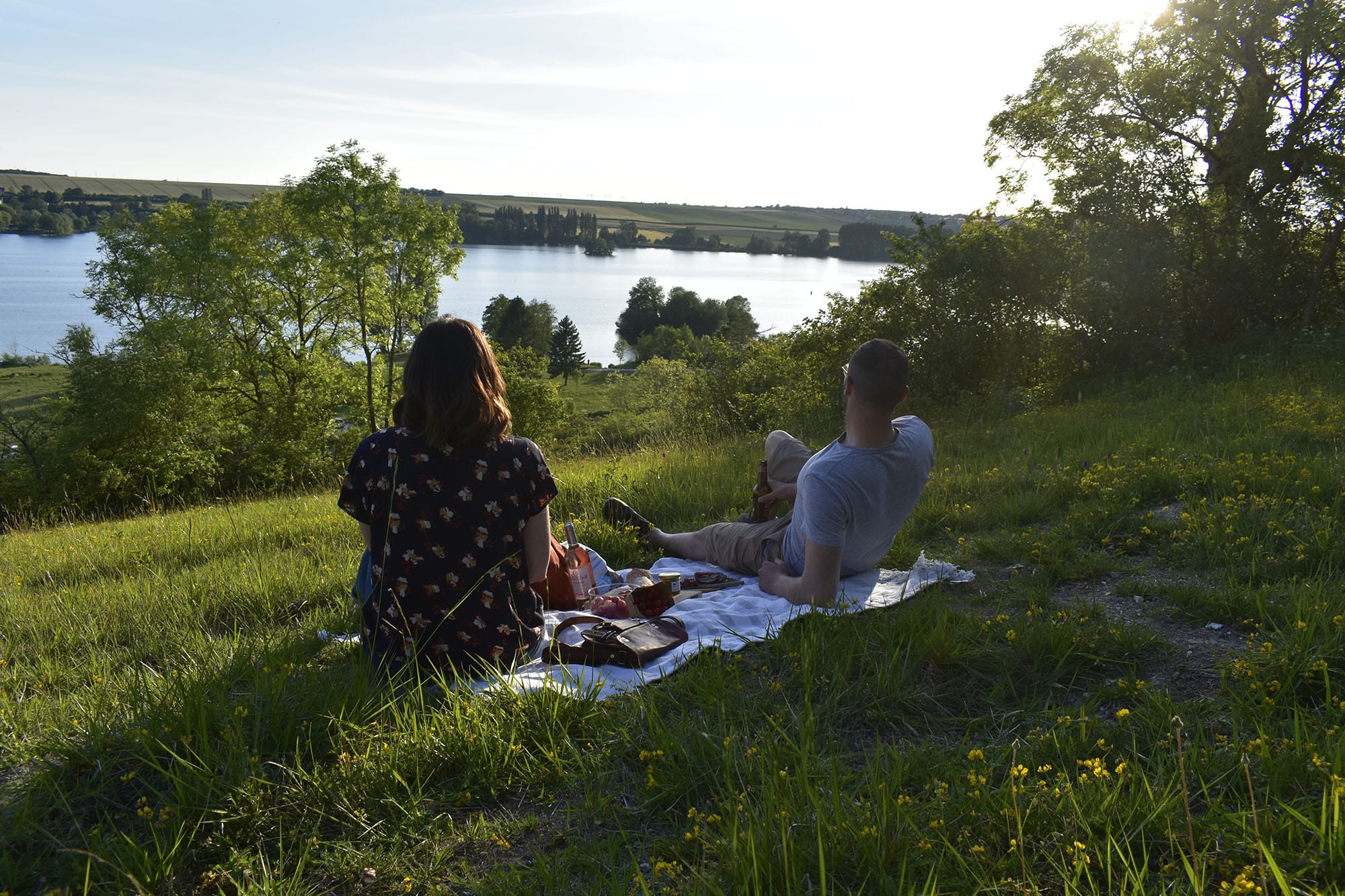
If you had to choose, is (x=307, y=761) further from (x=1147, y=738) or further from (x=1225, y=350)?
(x=1225, y=350)

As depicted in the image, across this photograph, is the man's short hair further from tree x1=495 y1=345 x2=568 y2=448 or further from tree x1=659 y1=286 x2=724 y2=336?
tree x1=659 y1=286 x2=724 y2=336

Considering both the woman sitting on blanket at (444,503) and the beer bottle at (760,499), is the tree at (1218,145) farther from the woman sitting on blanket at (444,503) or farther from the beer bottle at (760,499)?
the woman sitting on blanket at (444,503)

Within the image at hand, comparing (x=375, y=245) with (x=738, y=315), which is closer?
(x=375, y=245)

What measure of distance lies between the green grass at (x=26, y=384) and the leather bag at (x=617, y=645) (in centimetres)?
5714

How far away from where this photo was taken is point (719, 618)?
3.94 meters

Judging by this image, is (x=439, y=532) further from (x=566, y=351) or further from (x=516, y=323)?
(x=516, y=323)

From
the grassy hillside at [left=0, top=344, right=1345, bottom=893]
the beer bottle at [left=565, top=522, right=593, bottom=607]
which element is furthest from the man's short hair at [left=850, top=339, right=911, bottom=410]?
the beer bottle at [left=565, top=522, right=593, bottom=607]

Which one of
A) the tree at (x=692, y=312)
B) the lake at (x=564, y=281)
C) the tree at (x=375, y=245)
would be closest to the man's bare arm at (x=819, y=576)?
the tree at (x=375, y=245)

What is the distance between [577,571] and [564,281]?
138905mm

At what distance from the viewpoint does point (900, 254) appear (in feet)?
50.6

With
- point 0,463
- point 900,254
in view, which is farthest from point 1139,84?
point 0,463

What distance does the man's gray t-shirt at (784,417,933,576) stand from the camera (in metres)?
3.81

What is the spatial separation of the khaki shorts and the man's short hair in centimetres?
86

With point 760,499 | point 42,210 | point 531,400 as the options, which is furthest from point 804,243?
point 760,499
